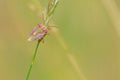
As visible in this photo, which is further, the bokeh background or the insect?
the bokeh background

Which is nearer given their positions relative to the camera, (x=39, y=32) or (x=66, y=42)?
(x=39, y=32)

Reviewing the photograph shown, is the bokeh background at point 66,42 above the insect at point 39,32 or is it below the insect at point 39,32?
above

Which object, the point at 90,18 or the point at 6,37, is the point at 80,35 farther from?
the point at 6,37

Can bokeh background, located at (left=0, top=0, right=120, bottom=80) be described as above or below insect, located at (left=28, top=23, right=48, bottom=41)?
above

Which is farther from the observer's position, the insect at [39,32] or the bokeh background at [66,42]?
the bokeh background at [66,42]

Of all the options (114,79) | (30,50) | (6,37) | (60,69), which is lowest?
(114,79)

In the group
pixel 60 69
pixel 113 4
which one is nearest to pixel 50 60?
pixel 60 69

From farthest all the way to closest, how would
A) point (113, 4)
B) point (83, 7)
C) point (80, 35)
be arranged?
point (83, 7)
point (80, 35)
point (113, 4)

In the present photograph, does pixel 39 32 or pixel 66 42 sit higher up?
pixel 66 42
